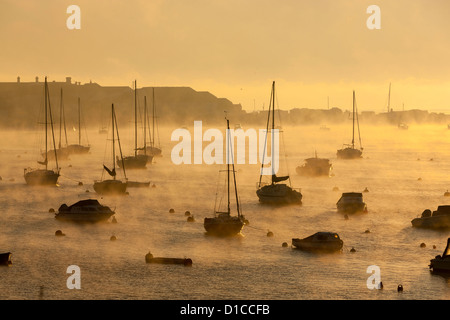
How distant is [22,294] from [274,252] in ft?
80.2

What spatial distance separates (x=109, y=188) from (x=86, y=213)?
90.6 feet

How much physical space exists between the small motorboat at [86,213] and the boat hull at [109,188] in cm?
2535

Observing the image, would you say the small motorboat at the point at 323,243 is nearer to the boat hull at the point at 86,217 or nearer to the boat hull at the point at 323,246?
the boat hull at the point at 323,246

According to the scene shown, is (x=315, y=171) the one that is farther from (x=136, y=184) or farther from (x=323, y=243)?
(x=323, y=243)

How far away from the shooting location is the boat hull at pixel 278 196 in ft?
327

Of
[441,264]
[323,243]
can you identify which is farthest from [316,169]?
[441,264]

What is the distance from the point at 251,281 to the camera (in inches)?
2283

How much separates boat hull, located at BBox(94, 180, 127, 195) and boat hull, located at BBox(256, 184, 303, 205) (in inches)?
920

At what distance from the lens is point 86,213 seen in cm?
8350

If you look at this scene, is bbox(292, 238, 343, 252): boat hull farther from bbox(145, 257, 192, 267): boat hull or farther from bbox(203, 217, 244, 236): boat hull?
bbox(145, 257, 192, 267): boat hull

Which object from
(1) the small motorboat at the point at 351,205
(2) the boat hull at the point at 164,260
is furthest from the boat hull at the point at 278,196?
(2) the boat hull at the point at 164,260

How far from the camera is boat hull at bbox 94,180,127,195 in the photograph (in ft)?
364

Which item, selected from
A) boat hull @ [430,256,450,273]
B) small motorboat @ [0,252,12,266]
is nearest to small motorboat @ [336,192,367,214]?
boat hull @ [430,256,450,273]

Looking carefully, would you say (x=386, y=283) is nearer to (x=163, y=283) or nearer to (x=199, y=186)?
(x=163, y=283)
